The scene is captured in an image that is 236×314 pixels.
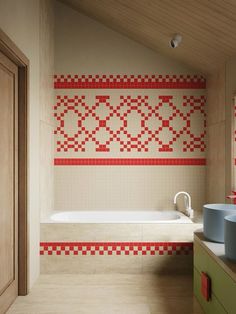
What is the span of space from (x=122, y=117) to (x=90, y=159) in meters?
0.71

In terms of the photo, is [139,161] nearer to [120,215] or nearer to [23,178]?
[120,215]

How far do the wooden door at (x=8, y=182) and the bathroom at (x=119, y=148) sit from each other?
2.5 inches

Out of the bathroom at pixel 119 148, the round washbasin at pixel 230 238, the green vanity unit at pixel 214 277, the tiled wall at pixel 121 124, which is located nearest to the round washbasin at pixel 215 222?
the green vanity unit at pixel 214 277

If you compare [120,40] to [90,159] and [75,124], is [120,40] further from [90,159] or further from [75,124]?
[90,159]

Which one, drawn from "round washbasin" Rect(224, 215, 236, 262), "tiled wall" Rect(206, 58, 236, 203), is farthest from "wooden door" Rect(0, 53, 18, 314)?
"tiled wall" Rect(206, 58, 236, 203)

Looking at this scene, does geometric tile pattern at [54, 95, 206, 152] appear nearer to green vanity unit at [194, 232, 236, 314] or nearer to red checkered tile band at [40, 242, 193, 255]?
red checkered tile band at [40, 242, 193, 255]

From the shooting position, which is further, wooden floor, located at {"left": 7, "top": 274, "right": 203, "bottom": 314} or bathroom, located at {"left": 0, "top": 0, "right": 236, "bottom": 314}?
bathroom, located at {"left": 0, "top": 0, "right": 236, "bottom": 314}

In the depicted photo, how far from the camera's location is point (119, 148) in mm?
4461

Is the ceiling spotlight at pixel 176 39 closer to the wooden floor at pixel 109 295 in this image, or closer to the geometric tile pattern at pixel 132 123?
the geometric tile pattern at pixel 132 123

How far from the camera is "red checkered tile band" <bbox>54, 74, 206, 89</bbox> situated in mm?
4438

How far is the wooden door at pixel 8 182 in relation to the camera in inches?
103

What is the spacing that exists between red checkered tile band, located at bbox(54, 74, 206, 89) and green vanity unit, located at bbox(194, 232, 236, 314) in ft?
7.67

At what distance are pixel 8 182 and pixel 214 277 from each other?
1.75 metres

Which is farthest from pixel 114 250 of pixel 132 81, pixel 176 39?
pixel 176 39
